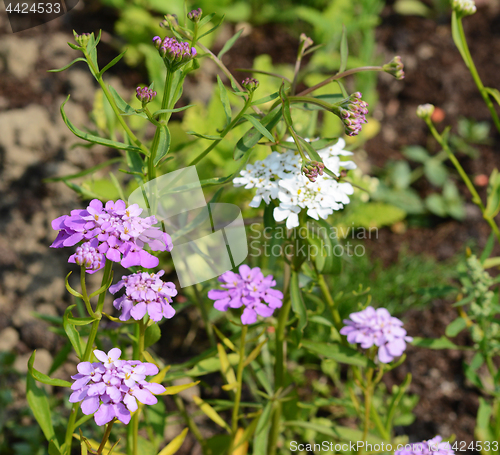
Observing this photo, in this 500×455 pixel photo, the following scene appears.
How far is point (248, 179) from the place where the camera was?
1.37 meters

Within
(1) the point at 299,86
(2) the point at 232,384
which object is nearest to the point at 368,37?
(1) the point at 299,86

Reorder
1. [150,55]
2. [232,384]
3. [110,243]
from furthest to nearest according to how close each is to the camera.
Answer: [150,55]
[232,384]
[110,243]

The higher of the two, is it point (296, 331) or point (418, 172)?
point (296, 331)

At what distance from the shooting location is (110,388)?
3.18 ft

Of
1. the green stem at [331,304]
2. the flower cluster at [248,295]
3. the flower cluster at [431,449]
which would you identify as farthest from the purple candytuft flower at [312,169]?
the flower cluster at [431,449]

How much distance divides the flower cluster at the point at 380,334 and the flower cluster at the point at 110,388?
63 cm

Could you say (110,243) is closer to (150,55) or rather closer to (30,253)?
(30,253)

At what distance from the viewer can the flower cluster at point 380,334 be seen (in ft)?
4.42

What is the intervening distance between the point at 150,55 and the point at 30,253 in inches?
48.8

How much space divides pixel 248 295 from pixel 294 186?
1.01 ft

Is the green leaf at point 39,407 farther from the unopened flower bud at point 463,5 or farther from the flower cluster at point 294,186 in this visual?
the unopened flower bud at point 463,5

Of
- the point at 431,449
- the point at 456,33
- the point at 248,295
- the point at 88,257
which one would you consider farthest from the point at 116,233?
the point at 456,33

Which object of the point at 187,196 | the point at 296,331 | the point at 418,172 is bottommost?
the point at 418,172

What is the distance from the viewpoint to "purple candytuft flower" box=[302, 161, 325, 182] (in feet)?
3.72
